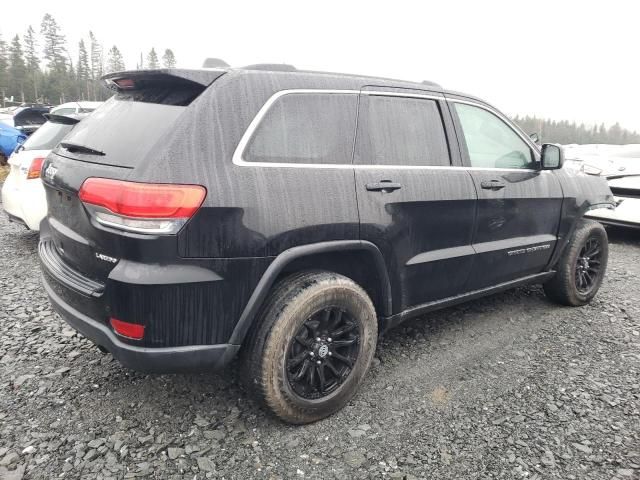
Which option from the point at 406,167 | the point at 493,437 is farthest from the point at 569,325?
the point at 406,167

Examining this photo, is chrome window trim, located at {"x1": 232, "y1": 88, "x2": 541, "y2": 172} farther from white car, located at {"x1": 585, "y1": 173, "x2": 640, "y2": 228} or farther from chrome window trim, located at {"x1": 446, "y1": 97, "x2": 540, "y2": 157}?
white car, located at {"x1": 585, "y1": 173, "x2": 640, "y2": 228}

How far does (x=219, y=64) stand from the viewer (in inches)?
108

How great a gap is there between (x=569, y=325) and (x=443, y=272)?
1.57 meters

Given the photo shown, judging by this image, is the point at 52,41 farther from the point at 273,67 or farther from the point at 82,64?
the point at 273,67

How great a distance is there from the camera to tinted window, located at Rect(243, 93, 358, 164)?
2338 millimetres

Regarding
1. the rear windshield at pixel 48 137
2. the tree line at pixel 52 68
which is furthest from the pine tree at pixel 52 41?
the rear windshield at pixel 48 137

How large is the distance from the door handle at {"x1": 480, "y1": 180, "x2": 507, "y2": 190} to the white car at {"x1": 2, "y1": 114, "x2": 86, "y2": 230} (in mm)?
3999

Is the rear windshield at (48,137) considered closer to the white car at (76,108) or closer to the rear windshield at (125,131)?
the rear windshield at (125,131)

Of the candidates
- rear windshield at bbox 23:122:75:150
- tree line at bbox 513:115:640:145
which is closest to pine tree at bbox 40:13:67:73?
tree line at bbox 513:115:640:145

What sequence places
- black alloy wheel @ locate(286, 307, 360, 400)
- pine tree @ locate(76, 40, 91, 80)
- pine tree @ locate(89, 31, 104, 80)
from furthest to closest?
pine tree @ locate(89, 31, 104, 80) → pine tree @ locate(76, 40, 91, 80) → black alloy wheel @ locate(286, 307, 360, 400)

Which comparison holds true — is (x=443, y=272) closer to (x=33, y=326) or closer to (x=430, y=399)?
(x=430, y=399)

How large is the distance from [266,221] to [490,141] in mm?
2050

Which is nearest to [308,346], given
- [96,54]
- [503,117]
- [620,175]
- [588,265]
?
[503,117]

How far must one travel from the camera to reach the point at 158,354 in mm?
2131
